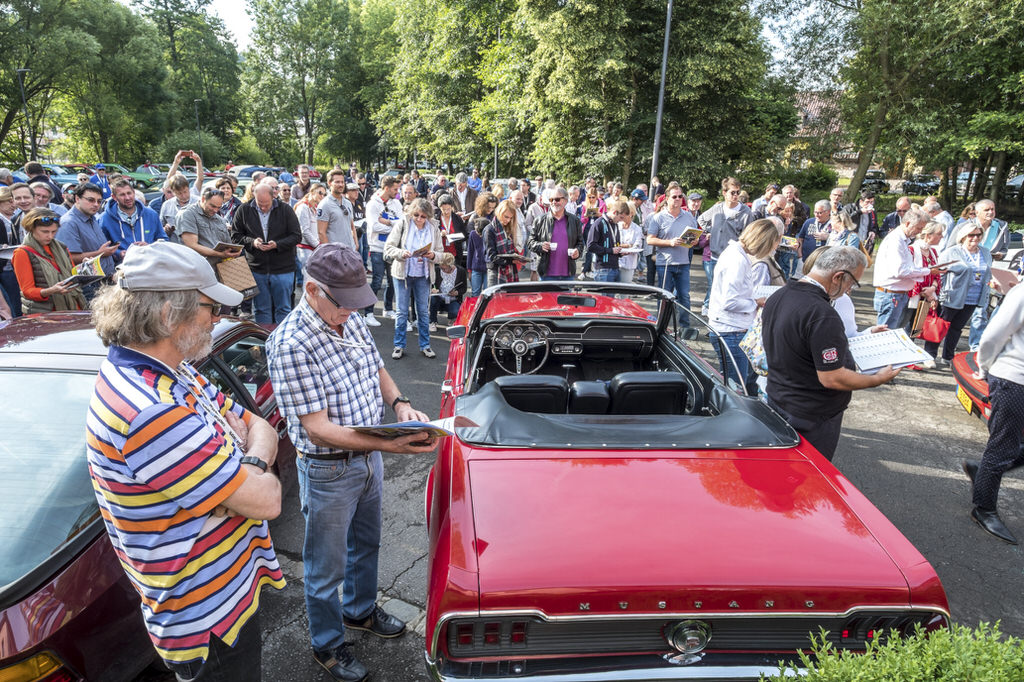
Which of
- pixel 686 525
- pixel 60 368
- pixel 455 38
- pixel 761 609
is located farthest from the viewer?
pixel 455 38

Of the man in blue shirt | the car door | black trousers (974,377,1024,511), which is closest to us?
the car door

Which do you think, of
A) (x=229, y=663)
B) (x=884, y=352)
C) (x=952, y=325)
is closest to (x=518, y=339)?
(x=884, y=352)

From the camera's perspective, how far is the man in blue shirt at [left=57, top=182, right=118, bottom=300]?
5891 millimetres

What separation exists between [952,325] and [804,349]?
5418 millimetres

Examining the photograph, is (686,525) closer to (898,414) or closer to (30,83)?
(898,414)

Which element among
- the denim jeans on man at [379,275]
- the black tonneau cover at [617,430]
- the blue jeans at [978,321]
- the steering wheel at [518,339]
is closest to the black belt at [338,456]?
the black tonneau cover at [617,430]

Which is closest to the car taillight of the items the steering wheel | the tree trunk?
the steering wheel

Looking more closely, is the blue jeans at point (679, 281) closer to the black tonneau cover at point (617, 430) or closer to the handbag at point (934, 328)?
the handbag at point (934, 328)

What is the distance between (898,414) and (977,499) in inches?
80.2

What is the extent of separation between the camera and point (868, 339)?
3.56m

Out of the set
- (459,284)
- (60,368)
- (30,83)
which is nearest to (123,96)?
(30,83)

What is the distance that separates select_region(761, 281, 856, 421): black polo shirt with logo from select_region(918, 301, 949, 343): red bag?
14.7 ft

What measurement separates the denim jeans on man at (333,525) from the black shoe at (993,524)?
4.07 meters

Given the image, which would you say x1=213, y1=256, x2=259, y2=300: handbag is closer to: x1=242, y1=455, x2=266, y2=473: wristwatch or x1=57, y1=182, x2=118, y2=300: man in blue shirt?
x1=57, y1=182, x2=118, y2=300: man in blue shirt
